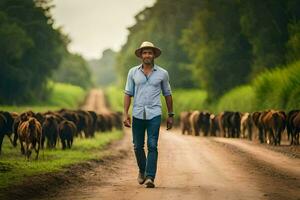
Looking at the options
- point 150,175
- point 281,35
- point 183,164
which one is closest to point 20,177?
point 150,175

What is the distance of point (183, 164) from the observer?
18.2 meters

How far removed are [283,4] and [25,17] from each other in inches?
1322

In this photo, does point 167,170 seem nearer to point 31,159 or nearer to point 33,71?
point 31,159

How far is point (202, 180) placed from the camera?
13844mm

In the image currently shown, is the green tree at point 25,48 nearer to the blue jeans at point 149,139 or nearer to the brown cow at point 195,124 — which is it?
the brown cow at point 195,124

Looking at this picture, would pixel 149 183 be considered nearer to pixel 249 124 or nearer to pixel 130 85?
pixel 130 85

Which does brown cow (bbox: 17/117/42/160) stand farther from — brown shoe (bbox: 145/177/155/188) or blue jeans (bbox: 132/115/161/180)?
brown shoe (bbox: 145/177/155/188)

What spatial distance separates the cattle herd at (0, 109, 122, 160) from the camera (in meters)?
20.3

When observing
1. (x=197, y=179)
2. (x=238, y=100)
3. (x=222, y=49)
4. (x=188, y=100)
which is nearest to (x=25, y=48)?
(x=188, y=100)

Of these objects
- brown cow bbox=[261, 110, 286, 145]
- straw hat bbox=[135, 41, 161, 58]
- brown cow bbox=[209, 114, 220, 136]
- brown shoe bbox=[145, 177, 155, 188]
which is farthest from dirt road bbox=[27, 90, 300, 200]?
brown cow bbox=[209, 114, 220, 136]

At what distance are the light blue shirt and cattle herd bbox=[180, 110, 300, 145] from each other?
1580 centimetres

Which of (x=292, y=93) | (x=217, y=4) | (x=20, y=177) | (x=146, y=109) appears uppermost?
(x=217, y=4)

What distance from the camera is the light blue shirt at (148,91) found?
13.1 metres

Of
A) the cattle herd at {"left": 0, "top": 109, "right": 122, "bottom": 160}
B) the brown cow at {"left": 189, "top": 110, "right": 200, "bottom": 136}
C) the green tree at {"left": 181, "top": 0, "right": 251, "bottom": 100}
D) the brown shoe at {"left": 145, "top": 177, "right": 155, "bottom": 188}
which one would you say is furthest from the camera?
the green tree at {"left": 181, "top": 0, "right": 251, "bottom": 100}
